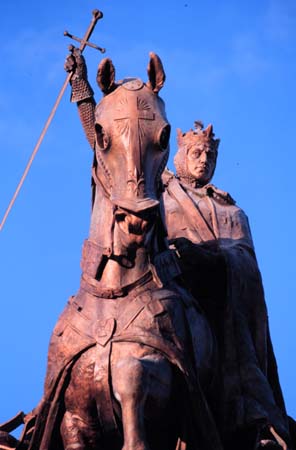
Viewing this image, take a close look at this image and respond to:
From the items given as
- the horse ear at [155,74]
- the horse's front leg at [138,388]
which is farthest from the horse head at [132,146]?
the horse's front leg at [138,388]

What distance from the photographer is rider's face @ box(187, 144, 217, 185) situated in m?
13.2

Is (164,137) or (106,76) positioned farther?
(106,76)

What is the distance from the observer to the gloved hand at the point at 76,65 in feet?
39.9

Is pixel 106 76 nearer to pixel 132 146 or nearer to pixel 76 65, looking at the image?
pixel 132 146

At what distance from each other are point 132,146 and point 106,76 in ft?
2.78

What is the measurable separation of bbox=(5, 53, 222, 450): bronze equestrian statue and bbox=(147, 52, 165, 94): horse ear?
0.03m

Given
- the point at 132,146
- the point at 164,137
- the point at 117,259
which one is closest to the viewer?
the point at 132,146

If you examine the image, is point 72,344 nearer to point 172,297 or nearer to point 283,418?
point 172,297

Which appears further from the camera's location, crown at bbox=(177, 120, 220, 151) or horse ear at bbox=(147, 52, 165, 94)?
crown at bbox=(177, 120, 220, 151)

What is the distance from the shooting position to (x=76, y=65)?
1218cm

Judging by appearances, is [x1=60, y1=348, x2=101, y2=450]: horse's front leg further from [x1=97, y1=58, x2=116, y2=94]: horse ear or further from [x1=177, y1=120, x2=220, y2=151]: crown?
[x1=177, y1=120, x2=220, y2=151]: crown

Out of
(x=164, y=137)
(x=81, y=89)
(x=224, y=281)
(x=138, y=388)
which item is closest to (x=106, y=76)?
(x=164, y=137)

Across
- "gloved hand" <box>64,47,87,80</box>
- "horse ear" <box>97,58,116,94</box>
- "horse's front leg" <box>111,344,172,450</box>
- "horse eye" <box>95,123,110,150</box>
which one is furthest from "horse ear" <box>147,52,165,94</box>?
"horse's front leg" <box>111,344,172,450</box>

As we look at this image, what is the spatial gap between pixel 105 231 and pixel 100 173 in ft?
1.64
